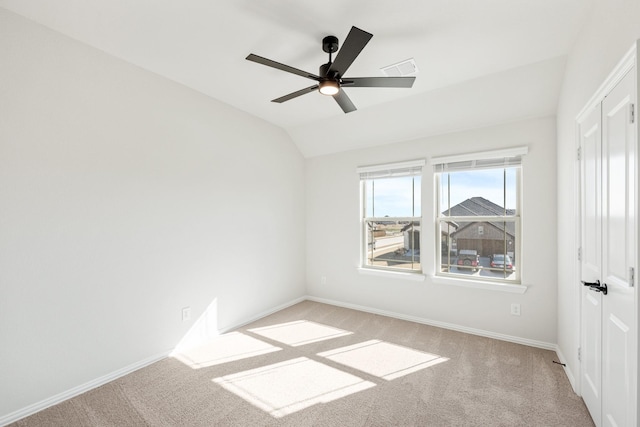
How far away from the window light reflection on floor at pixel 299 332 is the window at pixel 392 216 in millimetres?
1193

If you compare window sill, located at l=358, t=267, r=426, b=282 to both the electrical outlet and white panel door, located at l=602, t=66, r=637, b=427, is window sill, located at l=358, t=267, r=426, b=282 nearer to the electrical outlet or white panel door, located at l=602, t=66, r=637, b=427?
the electrical outlet

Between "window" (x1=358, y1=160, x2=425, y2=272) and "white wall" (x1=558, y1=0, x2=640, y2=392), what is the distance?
1465mm

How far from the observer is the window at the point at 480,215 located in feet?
10.4

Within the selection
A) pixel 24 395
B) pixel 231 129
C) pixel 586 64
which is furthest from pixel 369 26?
pixel 24 395

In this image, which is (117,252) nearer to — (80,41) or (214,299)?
(214,299)

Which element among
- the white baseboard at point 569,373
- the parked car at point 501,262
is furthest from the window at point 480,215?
the white baseboard at point 569,373

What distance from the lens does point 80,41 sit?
2.25m

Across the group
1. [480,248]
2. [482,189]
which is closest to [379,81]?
[482,189]

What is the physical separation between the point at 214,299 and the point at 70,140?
2045mm

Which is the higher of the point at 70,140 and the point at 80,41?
the point at 80,41

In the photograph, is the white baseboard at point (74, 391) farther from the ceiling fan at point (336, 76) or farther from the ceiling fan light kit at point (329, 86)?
the ceiling fan light kit at point (329, 86)

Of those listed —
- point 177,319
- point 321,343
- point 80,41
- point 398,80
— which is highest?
point 80,41

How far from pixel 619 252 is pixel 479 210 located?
1.96m

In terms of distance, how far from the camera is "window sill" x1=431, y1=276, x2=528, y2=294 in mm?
3027
